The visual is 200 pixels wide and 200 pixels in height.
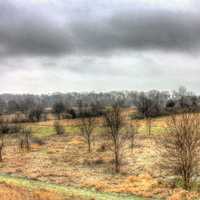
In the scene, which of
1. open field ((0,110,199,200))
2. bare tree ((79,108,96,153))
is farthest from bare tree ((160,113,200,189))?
bare tree ((79,108,96,153))

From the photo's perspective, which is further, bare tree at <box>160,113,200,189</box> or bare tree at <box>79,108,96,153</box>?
bare tree at <box>79,108,96,153</box>

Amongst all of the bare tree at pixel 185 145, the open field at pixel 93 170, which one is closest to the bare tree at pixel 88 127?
the open field at pixel 93 170

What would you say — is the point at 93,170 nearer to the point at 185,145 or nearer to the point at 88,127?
the point at 185,145

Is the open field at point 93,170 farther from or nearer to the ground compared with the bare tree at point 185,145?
nearer to the ground

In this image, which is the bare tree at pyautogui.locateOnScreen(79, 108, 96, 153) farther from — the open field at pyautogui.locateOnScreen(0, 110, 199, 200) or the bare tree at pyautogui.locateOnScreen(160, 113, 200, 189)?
the bare tree at pyautogui.locateOnScreen(160, 113, 200, 189)

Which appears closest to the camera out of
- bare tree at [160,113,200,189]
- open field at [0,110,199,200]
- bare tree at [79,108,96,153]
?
bare tree at [160,113,200,189]

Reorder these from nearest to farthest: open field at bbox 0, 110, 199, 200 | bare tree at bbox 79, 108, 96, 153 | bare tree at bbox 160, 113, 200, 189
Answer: bare tree at bbox 160, 113, 200, 189 < open field at bbox 0, 110, 199, 200 < bare tree at bbox 79, 108, 96, 153

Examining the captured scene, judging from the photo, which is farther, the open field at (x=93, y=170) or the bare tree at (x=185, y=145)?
the open field at (x=93, y=170)

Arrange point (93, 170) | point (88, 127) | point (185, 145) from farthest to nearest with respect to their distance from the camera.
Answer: point (88, 127) → point (93, 170) → point (185, 145)

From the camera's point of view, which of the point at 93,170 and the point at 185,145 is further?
the point at 93,170

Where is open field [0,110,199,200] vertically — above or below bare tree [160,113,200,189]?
below

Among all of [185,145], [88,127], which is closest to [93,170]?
[185,145]

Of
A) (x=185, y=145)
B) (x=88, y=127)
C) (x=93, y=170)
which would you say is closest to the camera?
(x=185, y=145)

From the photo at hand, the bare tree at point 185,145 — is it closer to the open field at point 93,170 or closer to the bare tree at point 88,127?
the open field at point 93,170
